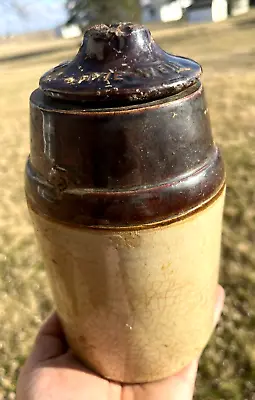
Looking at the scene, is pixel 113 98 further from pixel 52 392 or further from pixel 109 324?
pixel 52 392

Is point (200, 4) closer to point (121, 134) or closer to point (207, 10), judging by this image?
point (207, 10)

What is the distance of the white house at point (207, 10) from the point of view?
1745 centimetres

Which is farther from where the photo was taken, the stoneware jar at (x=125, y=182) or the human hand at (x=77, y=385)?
the human hand at (x=77, y=385)

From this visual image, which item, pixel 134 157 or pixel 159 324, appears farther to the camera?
pixel 159 324

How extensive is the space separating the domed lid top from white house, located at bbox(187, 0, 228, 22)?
18128 mm

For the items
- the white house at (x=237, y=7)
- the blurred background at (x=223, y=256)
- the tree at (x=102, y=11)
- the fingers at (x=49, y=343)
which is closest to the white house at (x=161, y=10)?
the white house at (x=237, y=7)

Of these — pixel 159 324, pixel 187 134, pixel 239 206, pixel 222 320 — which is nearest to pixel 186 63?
pixel 187 134

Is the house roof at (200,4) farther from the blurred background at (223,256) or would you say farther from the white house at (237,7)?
the blurred background at (223,256)

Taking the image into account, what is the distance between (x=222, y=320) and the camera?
230 centimetres

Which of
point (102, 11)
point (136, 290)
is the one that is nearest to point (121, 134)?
point (136, 290)

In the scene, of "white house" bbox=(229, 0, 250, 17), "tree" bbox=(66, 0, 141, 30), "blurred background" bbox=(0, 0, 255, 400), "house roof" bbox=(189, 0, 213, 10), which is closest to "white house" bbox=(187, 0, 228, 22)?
"house roof" bbox=(189, 0, 213, 10)

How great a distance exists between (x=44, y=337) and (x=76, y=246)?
582mm

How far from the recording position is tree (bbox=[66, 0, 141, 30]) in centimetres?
1258

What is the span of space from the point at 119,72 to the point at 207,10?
60.2 feet
